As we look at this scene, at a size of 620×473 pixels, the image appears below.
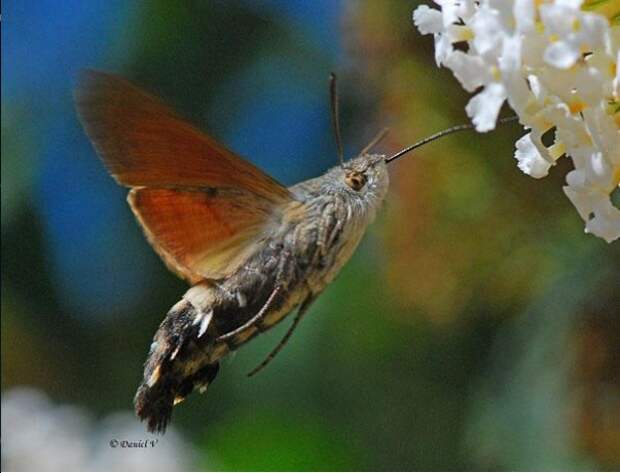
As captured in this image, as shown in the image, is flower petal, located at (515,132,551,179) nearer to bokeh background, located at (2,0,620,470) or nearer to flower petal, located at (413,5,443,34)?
flower petal, located at (413,5,443,34)

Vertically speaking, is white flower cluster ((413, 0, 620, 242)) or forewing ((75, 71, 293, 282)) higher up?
white flower cluster ((413, 0, 620, 242))

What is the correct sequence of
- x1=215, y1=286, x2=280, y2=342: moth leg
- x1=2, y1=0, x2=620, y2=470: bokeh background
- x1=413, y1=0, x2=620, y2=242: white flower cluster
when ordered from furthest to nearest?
x1=2, y1=0, x2=620, y2=470: bokeh background
x1=215, y1=286, x2=280, y2=342: moth leg
x1=413, y1=0, x2=620, y2=242: white flower cluster

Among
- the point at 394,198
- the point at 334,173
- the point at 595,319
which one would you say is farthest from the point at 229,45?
the point at 334,173

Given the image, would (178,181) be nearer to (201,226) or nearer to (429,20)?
(201,226)

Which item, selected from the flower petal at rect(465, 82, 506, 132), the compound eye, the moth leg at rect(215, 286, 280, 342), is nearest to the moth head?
the compound eye

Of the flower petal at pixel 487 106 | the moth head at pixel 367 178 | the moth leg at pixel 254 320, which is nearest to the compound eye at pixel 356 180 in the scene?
the moth head at pixel 367 178

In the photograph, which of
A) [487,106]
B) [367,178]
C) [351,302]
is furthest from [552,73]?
[351,302]
